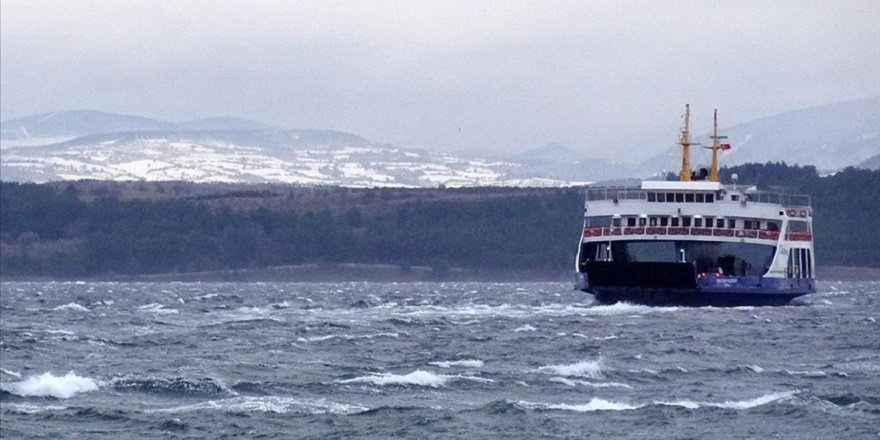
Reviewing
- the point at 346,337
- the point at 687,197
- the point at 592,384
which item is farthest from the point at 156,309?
the point at 592,384

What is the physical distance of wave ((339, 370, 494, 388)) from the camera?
126 ft

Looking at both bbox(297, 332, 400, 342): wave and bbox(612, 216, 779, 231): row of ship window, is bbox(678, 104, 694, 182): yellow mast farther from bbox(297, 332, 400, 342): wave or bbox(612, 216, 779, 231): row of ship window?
bbox(297, 332, 400, 342): wave

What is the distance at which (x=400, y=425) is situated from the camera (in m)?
31.5

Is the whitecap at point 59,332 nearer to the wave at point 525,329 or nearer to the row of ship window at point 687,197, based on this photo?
the wave at point 525,329

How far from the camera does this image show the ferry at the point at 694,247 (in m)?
73.9

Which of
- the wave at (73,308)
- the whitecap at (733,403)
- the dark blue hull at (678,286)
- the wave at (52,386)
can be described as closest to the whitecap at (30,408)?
the wave at (52,386)

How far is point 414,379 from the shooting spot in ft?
128

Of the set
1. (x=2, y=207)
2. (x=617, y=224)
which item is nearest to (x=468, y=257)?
(x=2, y=207)

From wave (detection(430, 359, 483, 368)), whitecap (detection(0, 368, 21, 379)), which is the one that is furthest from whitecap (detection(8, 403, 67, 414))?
wave (detection(430, 359, 483, 368))

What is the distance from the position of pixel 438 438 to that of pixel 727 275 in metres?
47.7

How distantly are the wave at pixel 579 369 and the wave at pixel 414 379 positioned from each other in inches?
81.8

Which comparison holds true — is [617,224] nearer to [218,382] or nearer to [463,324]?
[463,324]

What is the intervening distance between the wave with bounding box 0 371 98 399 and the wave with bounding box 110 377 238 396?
64 cm

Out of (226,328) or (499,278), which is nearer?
(226,328)
